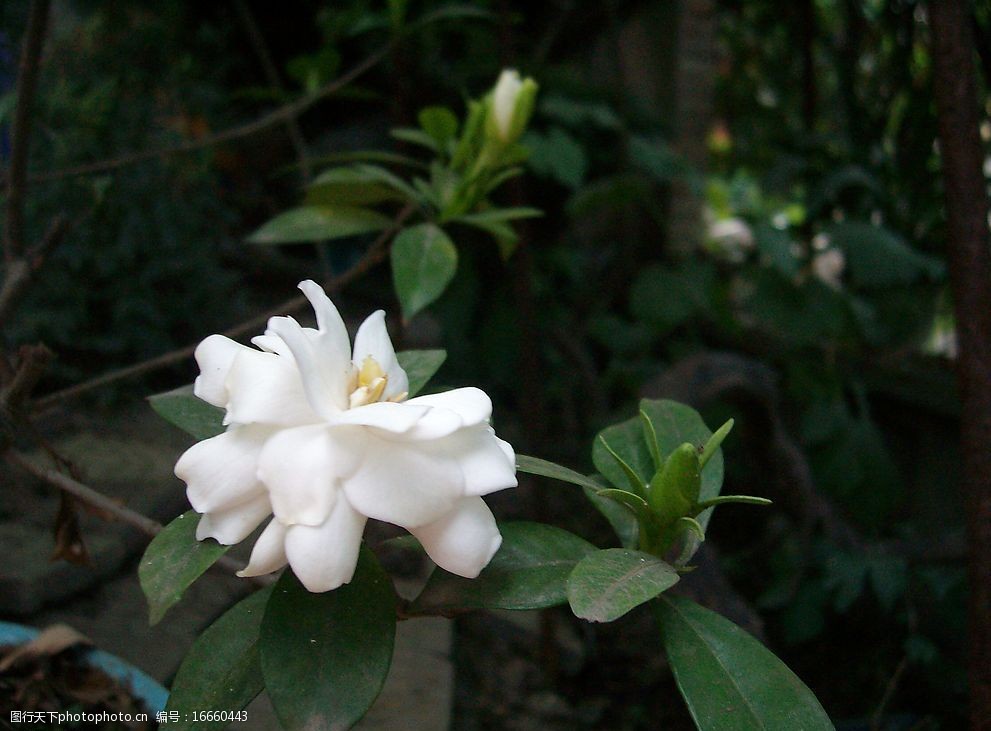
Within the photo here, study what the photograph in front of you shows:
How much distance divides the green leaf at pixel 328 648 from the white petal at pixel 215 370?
0.45ft

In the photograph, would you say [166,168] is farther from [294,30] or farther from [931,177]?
[931,177]

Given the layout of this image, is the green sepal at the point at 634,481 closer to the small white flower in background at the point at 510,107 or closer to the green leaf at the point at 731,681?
the green leaf at the point at 731,681

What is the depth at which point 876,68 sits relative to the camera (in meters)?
2.23

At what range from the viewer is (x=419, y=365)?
70 cm

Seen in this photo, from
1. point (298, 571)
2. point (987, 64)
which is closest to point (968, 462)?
point (987, 64)

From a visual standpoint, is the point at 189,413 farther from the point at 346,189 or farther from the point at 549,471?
the point at 346,189

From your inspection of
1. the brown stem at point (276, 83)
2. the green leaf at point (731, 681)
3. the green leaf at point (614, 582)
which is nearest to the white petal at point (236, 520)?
the green leaf at point (614, 582)

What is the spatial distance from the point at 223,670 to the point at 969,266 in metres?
0.82

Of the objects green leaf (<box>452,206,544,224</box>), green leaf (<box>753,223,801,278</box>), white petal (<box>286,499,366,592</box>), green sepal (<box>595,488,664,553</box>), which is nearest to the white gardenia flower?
white petal (<box>286,499,366,592</box>)

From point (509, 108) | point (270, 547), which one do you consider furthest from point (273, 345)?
point (509, 108)

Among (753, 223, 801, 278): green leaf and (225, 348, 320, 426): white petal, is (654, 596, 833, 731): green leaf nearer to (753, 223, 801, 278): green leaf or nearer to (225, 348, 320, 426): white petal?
(225, 348, 320, 426): white petal

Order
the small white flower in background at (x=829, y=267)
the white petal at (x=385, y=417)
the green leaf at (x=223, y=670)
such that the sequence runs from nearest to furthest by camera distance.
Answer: the white petal at (x=385, y=417) < the green leaf at (x=223, y=670) < the small white flower in background at (x=829, y=267)

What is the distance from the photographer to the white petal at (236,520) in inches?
20.0

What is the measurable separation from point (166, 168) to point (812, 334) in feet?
4.90
